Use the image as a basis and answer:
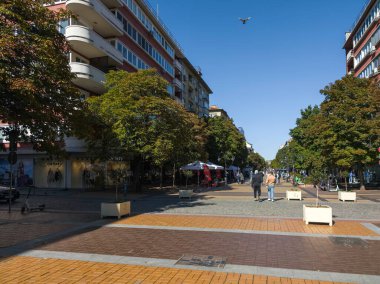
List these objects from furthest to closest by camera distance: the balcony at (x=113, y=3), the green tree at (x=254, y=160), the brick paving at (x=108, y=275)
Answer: the green tree at (x=254, y=160)
the balcony at (x=113, y=3)
the brick paving at (x=108, y=275)

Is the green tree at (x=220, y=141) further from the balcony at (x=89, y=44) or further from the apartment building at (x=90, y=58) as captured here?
the balcony at (x=89, y=44)

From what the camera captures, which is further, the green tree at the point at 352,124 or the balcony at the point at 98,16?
the green tree at the point at 352,124

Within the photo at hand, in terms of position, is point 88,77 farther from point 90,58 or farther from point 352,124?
point 352,124

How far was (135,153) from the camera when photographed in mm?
24266

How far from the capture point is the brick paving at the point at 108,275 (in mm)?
5773

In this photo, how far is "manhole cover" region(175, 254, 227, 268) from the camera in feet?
21.9

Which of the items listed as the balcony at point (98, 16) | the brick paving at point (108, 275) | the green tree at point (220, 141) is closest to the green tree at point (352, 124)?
the balcony at point (98, 16)

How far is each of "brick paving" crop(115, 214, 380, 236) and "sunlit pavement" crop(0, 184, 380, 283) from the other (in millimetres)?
28

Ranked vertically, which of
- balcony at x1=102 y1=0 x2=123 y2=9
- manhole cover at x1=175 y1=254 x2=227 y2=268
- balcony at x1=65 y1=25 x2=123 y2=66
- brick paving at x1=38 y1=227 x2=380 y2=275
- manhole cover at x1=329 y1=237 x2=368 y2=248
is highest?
balcony at x1=102 y1=0 x2=123 y2=9

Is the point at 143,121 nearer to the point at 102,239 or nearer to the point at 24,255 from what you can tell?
the point at 102,239

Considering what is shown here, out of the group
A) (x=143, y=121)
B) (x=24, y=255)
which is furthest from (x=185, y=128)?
(x=24, y=255)

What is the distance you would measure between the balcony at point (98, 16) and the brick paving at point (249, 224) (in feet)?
66.2

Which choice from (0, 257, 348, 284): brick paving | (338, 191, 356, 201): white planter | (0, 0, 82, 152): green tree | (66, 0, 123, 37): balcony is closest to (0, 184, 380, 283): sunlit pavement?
(0, 257, 348, 284): brick paving

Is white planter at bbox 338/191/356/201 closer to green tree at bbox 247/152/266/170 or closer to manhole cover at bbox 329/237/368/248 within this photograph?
manhole cover at bbox 329/237/368/248
